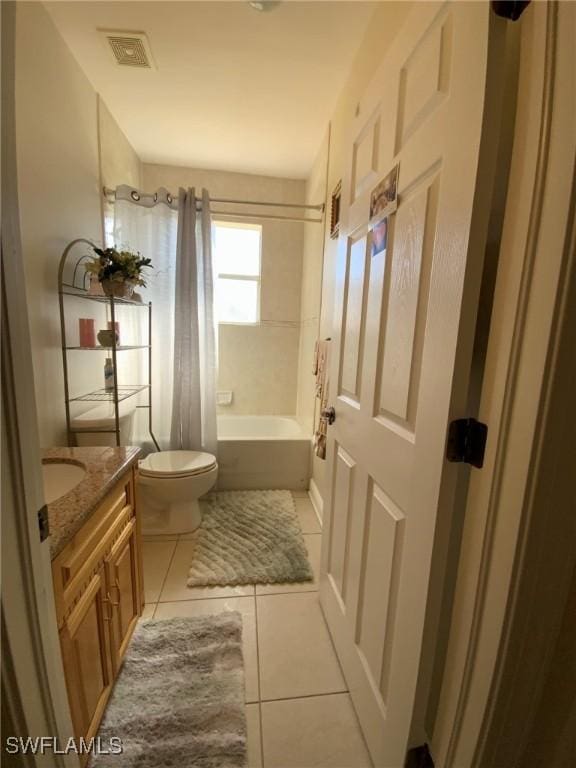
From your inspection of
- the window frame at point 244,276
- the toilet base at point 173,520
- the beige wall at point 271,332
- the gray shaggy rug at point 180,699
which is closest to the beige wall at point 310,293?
the beige wall at point 271,332

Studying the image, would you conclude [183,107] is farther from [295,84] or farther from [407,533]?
[407,533]

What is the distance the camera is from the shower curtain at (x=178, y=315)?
2357 mm

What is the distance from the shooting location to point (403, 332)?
845 mm

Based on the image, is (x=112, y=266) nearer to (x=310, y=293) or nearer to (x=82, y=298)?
(x=82, y=298)

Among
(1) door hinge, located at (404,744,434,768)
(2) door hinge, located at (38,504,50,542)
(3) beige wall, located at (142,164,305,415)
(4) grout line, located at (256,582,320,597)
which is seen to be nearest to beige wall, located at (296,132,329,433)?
(3) beige wall, located at (142,164,305,415)

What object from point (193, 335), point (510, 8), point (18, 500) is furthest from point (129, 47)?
point (18, 500)

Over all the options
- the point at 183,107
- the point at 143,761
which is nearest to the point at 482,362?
the point at 143,761

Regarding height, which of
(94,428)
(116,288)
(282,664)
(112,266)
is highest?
(112,266)

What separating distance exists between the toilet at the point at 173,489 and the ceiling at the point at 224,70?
7.28 ft

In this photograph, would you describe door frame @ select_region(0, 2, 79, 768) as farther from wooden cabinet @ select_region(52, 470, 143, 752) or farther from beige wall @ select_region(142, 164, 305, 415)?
beige wall @ select_region(142, 164, 305, 415)

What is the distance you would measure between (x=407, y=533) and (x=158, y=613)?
4.25 feet

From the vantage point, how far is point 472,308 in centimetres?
61

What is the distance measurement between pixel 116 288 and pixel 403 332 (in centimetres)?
158

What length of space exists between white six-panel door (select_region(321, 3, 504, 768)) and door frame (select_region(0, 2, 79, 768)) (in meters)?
0.72
